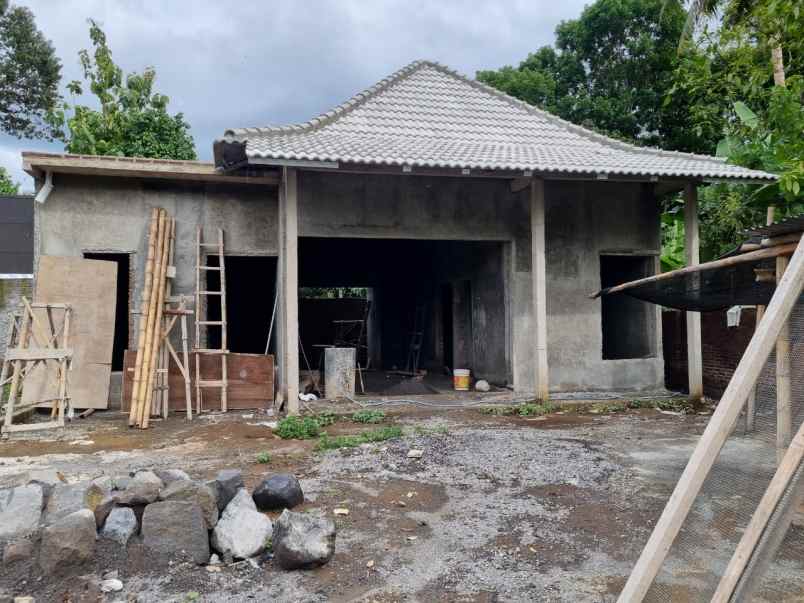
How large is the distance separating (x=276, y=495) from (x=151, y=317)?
4815mm

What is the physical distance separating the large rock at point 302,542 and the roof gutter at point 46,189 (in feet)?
23.5

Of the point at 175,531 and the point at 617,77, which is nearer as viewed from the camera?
the point at 175,531

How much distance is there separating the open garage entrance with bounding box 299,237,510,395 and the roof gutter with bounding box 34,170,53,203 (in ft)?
17.9

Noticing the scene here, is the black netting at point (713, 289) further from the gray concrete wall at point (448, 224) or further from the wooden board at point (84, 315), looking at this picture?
the wooden board at point (84, 315)

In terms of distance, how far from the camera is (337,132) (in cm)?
1002

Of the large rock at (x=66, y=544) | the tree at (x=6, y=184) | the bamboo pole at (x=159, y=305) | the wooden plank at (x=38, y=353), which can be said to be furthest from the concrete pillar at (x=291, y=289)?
the tree at (x=6, y=184)

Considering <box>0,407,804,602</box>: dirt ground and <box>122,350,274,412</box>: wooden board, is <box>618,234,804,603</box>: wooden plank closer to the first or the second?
<box>0,407,804,602</box>: dirt ground

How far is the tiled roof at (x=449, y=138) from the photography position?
8.47 meters

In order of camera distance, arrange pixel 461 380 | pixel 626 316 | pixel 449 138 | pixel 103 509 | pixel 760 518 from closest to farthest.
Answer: pixel 760 518 → pixel 103 509 → pixel 449 138 → pixel 461 380 → pixel 626 316

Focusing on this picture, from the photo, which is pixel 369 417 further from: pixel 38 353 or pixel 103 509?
pixel 103 509

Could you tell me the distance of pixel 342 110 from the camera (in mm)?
10664

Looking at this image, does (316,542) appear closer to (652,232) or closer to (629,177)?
(629,177)

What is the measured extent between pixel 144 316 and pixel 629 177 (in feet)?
23.3

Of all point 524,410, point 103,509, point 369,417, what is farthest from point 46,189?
point 524,410
